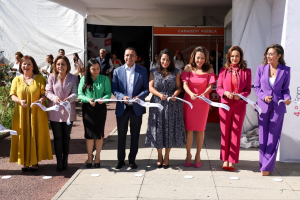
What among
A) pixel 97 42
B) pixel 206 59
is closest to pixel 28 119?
pixel 206 59

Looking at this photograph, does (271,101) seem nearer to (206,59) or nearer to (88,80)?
(206,59)

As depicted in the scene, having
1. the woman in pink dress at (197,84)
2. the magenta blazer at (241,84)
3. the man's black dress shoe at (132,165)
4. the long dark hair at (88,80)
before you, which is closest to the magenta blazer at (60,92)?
the long dark hair at (88,80)

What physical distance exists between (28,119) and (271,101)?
364 cm

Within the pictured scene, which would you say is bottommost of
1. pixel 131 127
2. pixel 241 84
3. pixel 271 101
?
pixel 131 127

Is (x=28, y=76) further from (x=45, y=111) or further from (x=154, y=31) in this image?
(x=154, y=31)

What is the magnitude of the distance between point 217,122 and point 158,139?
4.58 m

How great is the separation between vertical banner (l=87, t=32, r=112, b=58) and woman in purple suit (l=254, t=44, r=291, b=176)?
15925 mm

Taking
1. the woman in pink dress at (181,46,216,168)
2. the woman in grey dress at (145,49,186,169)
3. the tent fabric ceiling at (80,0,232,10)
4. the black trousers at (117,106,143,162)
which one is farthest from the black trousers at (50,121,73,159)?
the tent fabric ceiling at (80,0,232,10)

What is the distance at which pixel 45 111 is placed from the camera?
19.2 ft

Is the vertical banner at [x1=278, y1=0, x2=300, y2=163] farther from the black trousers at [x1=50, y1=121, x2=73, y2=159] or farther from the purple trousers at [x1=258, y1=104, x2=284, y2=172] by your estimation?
the black trousers at [x1=50, y1=121, x2=73, y2=159]

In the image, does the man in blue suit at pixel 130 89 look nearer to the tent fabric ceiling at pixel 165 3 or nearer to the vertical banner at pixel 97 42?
the tent fabric ceiling at pixel 165 3

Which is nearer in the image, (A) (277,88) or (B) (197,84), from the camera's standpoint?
(A) (277,88)

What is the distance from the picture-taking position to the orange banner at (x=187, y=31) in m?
14.2

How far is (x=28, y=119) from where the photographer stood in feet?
19.0
